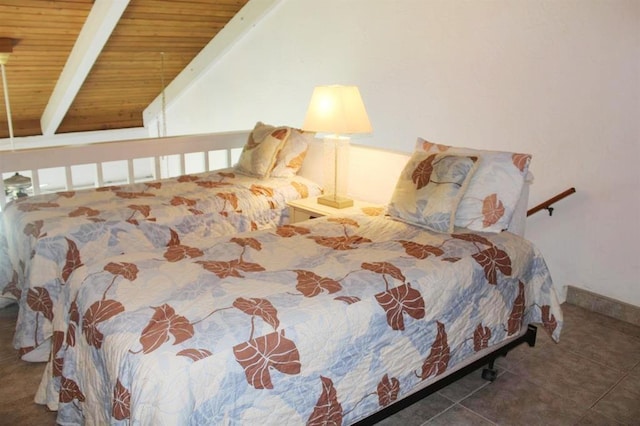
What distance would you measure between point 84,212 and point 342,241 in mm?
1383

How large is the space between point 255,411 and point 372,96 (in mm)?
3099

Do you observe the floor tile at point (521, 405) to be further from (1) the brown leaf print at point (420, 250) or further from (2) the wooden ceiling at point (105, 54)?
(2) the wooden ceiling at point (105, 54)

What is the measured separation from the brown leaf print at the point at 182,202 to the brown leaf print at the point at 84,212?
399 mm

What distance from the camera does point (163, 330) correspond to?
1505 mm

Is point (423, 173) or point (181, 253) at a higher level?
point (423, 173)

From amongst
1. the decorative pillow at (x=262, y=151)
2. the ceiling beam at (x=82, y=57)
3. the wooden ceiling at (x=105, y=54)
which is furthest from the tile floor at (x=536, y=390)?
the wooden ceiling at (x=105, y=54)

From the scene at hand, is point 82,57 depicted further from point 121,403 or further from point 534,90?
point 121,403

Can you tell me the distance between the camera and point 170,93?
6.07 m

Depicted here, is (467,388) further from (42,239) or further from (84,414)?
(42,239)

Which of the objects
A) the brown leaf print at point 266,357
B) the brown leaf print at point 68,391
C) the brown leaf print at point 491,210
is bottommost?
the brown leaf print at point 68,391

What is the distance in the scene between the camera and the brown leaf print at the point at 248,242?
221cm

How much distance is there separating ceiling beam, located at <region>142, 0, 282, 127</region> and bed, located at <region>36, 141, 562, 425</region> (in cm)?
311

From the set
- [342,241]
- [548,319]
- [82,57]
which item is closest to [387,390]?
[342,241]

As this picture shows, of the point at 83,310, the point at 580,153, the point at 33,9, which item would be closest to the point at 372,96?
the point at 580,153
